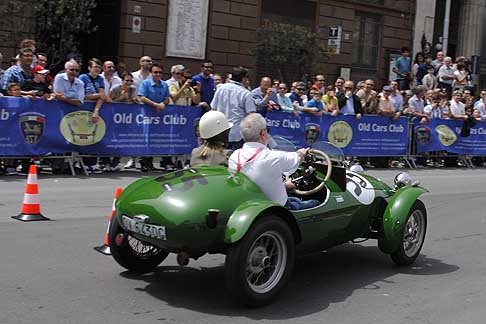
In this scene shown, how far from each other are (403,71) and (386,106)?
25.4ft

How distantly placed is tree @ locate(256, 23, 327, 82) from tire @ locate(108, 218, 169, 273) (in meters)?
17.3

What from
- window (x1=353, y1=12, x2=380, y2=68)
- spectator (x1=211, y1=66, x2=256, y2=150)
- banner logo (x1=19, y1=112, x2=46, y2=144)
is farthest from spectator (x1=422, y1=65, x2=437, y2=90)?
banner logo (x1=19, y1=112, x2=46, y2=144)

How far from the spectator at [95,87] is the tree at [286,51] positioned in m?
10.8

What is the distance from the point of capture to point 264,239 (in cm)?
549

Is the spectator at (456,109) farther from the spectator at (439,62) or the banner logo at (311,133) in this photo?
the spectator at (439,62)

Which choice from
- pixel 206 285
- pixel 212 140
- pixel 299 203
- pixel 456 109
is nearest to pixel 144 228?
pixel 206 285

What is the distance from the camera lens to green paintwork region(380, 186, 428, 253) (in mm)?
6719

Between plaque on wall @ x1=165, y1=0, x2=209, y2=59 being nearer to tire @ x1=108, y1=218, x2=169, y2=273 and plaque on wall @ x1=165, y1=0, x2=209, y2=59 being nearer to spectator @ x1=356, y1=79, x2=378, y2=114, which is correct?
spectator @ x1=356, y1=79, x2=378, y2=114

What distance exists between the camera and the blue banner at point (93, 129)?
1158 cm

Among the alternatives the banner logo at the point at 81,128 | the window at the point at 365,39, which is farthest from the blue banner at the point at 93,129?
the window at the point at 365,39

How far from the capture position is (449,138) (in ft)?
60.5

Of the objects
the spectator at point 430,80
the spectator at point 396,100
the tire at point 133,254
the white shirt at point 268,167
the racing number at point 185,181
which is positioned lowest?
the tire at point 133,254

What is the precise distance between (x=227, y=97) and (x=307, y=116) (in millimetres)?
4529

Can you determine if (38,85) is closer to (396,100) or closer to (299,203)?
(299,203)
